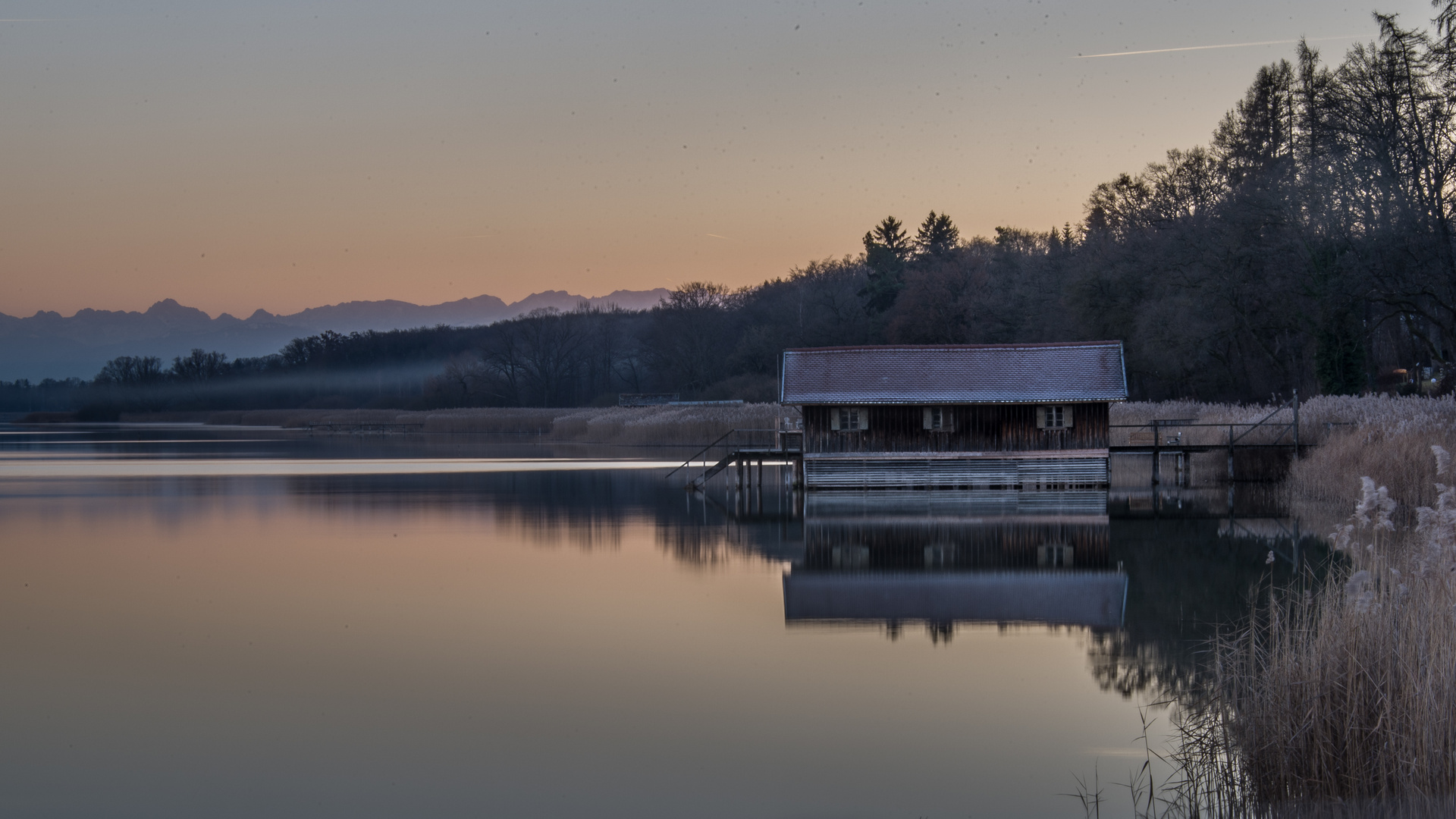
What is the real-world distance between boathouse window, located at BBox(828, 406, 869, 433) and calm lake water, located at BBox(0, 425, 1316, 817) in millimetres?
4642

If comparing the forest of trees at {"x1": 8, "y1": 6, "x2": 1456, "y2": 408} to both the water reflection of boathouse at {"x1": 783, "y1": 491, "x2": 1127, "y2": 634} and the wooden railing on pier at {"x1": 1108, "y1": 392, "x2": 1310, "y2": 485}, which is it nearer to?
the wooden railing on pier at {"x1": 1108, "y1": 392, "x2": 1310, "y2": 485}

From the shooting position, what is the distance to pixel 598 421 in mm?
72312

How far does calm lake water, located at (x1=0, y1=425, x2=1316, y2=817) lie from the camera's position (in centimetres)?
991

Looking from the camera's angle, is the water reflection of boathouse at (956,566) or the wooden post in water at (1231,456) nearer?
the water reflection of boathouse at (956,566)

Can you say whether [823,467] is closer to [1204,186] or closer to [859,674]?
[859,674]

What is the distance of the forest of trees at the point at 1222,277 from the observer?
36.6 m

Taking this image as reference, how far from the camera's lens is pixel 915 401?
113 feet

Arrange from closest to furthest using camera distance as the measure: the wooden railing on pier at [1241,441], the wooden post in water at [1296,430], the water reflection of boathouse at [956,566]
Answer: the water reflection of boathouse at [956,566], the wooden post in water at [1296,430], the wooden railing on pier at [1241,441]

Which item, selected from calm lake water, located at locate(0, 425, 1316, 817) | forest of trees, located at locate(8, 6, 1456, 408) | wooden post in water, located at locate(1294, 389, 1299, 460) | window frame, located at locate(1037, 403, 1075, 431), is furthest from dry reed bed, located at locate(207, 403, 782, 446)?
calm lake water, located at locate(0, 425, 1316, 817)

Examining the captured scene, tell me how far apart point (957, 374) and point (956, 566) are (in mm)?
15181

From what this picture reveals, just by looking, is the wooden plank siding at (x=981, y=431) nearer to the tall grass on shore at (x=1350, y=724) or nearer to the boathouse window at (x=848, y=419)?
the boathouse window at (x=848, y=419)

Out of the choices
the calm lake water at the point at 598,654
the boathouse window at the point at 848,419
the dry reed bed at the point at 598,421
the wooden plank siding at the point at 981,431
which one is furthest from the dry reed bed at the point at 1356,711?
the dry reed bed at the point at 598,421

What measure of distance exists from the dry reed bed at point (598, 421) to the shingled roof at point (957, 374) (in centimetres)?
1639

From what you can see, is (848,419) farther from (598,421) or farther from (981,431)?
(598,421)
